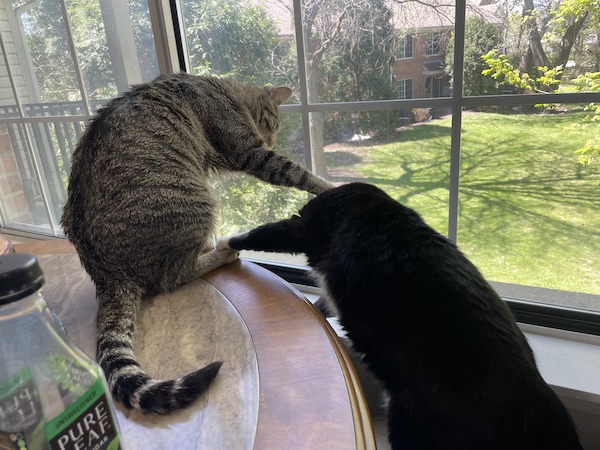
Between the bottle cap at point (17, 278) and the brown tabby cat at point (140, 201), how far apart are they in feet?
1.45

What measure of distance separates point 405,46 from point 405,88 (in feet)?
0.36

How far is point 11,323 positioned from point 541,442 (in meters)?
0.75

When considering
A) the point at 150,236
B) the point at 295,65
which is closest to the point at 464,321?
the point at 150,236

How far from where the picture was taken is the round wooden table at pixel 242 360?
55cm

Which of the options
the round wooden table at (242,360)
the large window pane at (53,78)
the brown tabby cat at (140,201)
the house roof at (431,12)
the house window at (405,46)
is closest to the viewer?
the round wooden table at (242,360)

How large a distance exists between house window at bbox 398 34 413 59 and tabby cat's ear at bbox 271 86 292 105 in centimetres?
35

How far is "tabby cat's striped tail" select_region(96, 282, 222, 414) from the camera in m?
0.62

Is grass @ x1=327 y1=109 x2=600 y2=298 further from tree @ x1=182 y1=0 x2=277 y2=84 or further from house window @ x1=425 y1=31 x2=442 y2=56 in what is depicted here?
tree @ x1=182 y1=0 x2=277 y2=84

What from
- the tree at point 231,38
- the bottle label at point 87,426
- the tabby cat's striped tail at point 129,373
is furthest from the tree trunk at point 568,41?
the bottle label at point 87,426

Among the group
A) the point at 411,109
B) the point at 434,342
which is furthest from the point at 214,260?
the point at 411,109

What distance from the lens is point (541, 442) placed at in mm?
675

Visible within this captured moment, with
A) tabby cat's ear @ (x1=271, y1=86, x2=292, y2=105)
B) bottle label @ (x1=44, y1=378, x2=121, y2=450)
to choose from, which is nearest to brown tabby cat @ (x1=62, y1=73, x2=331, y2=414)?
tabby cat's ear @ (x1=271, y1=86, x2=292, y2=105)

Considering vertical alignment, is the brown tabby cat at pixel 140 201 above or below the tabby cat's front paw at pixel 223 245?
above

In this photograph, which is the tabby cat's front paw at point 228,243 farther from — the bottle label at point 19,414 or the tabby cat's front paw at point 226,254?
the bottle label at point 19,414
